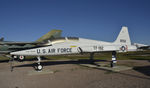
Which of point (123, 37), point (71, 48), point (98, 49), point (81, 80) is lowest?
point (81, 80)

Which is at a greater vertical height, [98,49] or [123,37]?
[123,37]

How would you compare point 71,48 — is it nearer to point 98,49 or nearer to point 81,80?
point 98,49

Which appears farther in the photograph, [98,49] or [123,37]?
[123,37]

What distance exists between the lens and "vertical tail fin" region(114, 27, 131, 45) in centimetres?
1383

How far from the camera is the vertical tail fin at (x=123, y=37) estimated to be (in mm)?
13827

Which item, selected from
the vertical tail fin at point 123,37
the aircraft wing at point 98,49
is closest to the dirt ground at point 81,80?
the aircraft wing at point 98,49

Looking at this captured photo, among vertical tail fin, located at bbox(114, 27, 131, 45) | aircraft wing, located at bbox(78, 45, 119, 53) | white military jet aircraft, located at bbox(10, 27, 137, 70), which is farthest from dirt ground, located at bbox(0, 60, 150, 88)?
vertical tail fin, located at bbox(114, 27, 131, 45)

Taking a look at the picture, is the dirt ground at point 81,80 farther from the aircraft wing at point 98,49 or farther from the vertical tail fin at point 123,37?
the vertical tail fin at point 123,37

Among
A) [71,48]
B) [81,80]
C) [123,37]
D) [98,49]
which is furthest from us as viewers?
[123,37]

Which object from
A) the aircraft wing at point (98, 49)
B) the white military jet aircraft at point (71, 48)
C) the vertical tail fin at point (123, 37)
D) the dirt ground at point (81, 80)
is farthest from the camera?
the vertical tail fin at point (123, 37)

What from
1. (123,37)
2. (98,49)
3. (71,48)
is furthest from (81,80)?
(123,37)

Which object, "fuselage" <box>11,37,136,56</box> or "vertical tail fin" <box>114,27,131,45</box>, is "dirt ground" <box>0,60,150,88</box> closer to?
"fuselage" <box>11,37,136,56</box>

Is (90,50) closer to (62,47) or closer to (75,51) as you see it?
(75,51)

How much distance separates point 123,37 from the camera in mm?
14008
